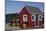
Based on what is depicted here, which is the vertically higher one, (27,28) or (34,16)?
(34,16)

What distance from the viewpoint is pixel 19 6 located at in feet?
3.73

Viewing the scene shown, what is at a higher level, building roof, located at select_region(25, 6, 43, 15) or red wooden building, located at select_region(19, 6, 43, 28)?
building roof, located at select_region(25, 6, 43, 15)

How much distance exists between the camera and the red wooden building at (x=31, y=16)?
3.73 feet

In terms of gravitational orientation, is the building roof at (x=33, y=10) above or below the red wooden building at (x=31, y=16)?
above

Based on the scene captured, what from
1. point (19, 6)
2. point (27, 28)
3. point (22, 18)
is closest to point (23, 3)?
point (19, 6)

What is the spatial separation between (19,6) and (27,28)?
264 mm

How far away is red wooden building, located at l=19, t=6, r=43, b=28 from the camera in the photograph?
114 cm

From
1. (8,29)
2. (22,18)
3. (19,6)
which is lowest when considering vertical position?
(8,29)

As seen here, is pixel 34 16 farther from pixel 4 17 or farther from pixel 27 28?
pixel 4 17

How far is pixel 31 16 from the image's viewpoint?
1.16m
